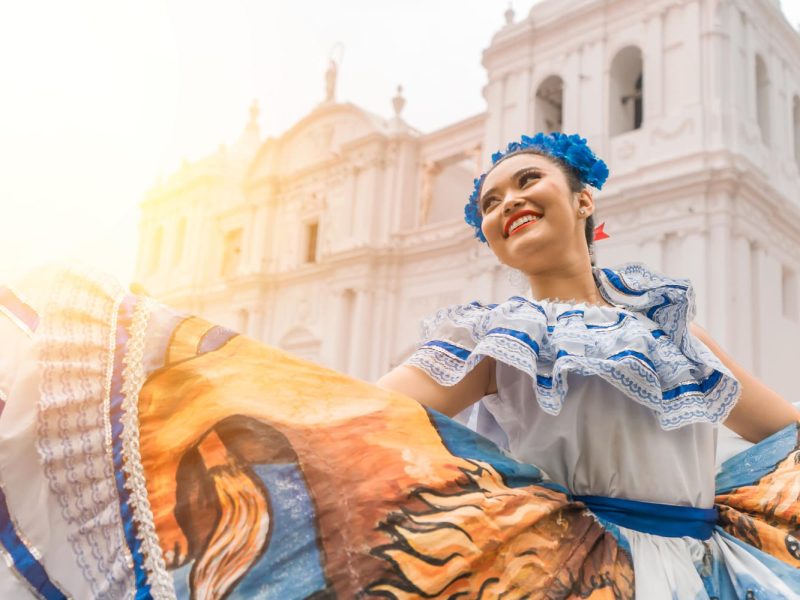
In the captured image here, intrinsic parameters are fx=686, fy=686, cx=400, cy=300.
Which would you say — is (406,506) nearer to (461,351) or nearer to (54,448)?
(461,351)

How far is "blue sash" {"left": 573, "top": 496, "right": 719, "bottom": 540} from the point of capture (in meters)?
1.30

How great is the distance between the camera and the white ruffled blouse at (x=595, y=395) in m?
1.32

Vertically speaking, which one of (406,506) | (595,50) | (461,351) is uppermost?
(595,50)

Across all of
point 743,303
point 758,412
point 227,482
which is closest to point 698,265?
point 743,303

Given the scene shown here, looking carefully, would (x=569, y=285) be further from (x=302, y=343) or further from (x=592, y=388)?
(x=302, y=343)

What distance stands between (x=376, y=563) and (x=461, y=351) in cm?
50

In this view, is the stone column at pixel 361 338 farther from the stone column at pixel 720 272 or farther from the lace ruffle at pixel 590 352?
the lace ruffle at pixel 590 352

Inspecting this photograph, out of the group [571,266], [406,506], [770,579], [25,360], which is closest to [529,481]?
[406,506]

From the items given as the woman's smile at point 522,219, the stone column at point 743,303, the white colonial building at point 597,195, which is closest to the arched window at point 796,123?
the white colonial building at point 597,195

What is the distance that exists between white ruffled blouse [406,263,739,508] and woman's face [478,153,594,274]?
0.18 m

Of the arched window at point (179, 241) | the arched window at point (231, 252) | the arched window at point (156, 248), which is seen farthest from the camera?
the arched window at point (156, 248)

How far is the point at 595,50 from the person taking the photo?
41.2 ft

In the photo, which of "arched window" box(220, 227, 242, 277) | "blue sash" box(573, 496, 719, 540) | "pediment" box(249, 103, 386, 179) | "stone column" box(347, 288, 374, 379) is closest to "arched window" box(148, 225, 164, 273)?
"arched window" box(220, 227, 242, 277)

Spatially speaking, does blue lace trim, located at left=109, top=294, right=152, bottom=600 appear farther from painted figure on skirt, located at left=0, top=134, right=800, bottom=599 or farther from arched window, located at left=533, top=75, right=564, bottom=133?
arched window, located at left=533, top=75, right=564, bottom=133
